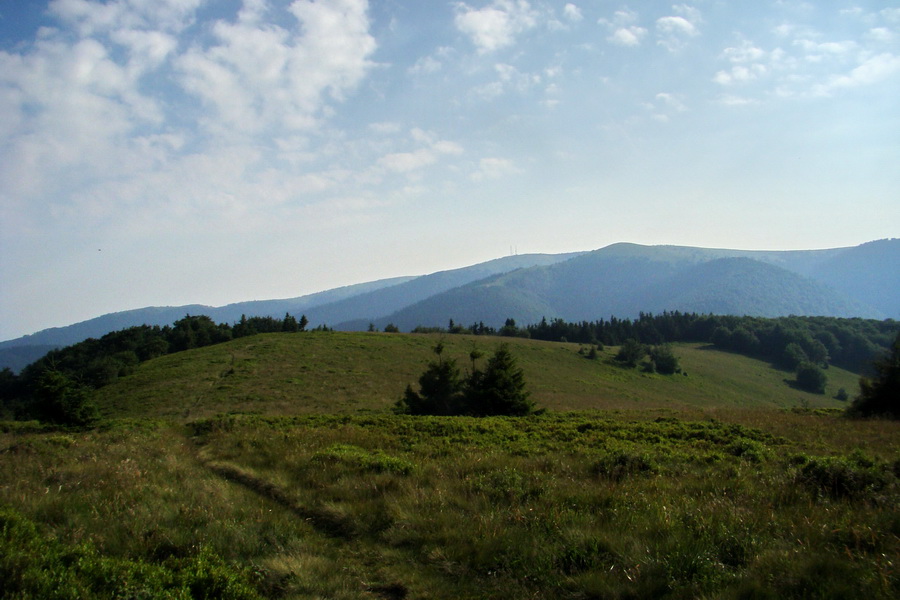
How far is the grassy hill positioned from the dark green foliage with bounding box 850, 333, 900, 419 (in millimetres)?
16143

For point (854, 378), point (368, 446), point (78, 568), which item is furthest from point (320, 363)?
point (854, 378)

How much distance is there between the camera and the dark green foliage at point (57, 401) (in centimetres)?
1936

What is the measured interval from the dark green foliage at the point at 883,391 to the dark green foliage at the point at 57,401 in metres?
35.6

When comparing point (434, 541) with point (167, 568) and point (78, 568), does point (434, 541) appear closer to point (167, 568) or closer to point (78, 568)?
point (167, 568)

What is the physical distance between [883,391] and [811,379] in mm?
77726

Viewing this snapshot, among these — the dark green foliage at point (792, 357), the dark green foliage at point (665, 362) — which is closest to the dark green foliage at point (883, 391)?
the dark green foliage at point (665, 362)

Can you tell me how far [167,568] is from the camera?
4.40 meters

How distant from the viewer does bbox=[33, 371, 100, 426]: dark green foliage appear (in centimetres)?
1936

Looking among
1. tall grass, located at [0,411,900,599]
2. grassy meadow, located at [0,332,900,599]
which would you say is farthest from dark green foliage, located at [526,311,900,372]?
tall grass, located at [0,411,900,599]

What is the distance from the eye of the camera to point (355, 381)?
40562mm

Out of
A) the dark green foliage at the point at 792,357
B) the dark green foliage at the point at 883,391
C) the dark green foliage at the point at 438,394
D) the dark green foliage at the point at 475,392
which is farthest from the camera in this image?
the dark green foliage at the point at 792,357

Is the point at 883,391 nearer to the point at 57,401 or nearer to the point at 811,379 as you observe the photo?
the point at 57,401

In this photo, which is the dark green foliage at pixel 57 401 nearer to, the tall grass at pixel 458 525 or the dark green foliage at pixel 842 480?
the tall grass at pixel 458 525

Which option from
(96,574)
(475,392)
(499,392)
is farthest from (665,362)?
(96,574)
